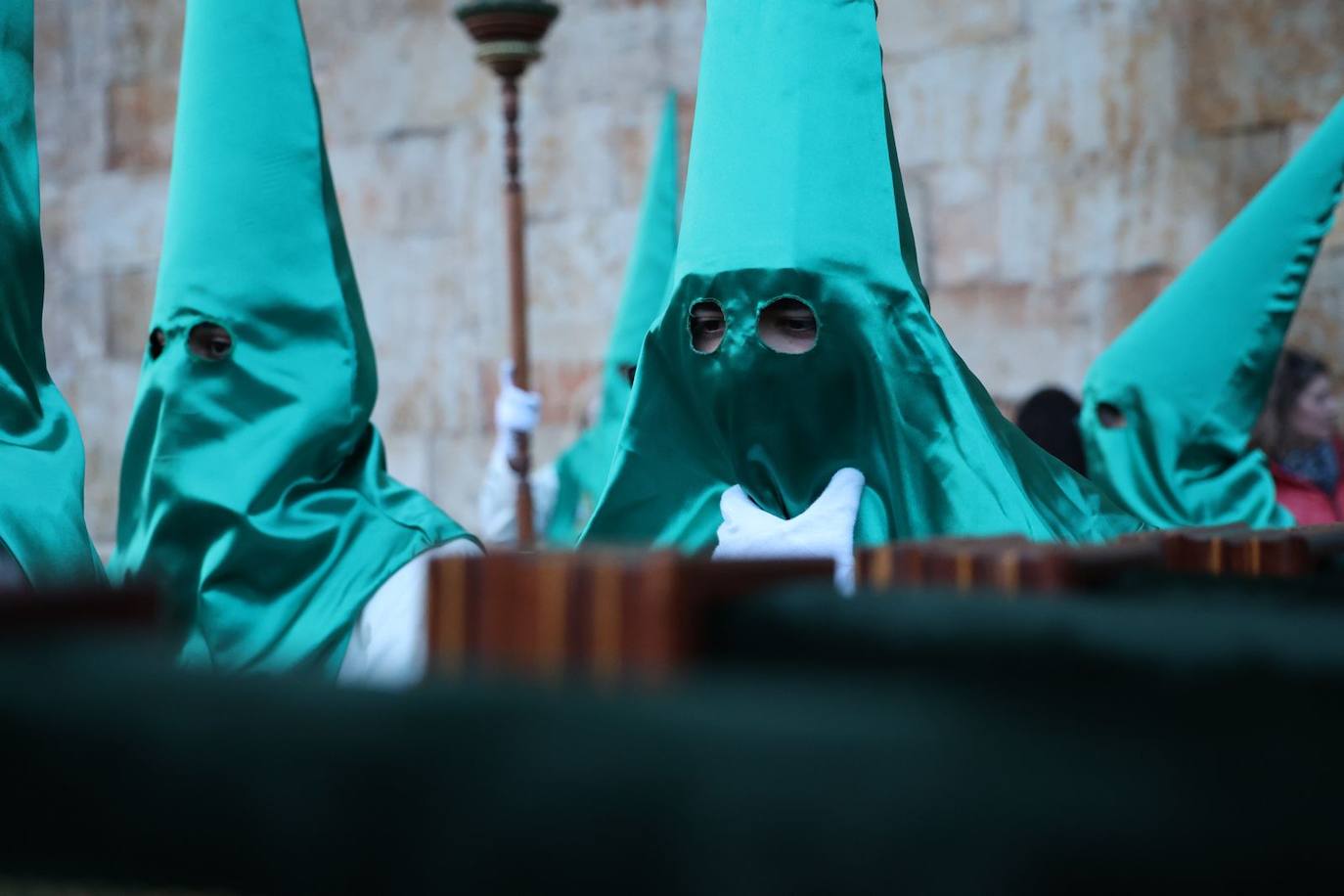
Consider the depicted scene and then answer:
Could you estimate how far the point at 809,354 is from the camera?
297 cm

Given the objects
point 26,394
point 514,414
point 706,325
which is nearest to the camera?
point 706,325

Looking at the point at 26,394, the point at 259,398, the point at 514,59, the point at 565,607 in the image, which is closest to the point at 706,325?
the point at 259,398

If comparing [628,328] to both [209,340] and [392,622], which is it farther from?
[392,622]

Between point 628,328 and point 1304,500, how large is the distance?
2553 mm

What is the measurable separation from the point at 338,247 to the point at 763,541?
1306mm

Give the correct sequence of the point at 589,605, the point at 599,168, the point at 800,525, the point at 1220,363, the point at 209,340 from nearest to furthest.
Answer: the point at 589,605
the point at 800,525
the point at 209,340
the point at 1220,363
the point at 599,168

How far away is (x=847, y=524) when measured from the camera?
289 centimetres

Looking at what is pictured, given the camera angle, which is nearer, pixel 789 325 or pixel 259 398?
pixel 789 325

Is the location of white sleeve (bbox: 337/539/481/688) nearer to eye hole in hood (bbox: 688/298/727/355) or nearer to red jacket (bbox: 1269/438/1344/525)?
eye hole in hood (bbox: 688/298/727/355)

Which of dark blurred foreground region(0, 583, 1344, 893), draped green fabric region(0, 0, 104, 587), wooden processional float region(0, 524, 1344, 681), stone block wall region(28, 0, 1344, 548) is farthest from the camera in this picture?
stone block wall region(28, 0, 1344, 548)

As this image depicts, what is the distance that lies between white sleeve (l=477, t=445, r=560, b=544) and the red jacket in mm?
2574

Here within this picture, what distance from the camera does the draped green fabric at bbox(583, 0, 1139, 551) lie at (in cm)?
295

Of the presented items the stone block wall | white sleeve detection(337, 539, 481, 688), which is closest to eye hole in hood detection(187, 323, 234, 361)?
white sleeve detection(337, 539, 481, 688)

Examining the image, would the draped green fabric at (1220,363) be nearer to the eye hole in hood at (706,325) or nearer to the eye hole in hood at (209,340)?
the eye hole in hood at (706,325)
